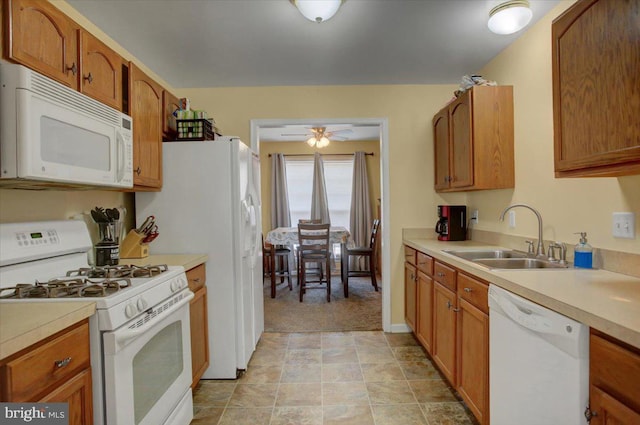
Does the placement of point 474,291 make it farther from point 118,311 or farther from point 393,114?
point 393,114

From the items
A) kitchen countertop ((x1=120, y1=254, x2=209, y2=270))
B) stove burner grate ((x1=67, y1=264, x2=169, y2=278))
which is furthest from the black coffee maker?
stove burner grate ((x1=67, y1=264, x2=169, y2=278))

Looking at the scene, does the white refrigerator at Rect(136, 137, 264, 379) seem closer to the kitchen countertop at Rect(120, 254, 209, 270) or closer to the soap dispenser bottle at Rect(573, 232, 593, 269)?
the kitchen countertop at Rect(120, 254, 209, 270)

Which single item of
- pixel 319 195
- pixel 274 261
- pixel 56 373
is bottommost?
pixel 274 261

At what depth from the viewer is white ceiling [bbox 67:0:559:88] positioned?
194 cm

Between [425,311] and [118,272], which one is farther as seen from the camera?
[425,311]

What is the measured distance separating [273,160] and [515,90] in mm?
4079

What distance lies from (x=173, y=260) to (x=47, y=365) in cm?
113

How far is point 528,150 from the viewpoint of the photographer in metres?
2.23

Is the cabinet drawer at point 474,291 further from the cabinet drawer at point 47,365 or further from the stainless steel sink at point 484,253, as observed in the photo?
the cabinet drawer at point 47,365

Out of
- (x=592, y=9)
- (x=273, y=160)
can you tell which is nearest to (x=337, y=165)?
(x=273, y=160)

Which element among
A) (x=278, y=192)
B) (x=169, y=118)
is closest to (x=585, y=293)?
(x=169, y=118)

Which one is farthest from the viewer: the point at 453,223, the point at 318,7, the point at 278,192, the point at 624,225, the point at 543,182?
the point at 278,192

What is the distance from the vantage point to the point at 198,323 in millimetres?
2154

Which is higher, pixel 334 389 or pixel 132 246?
pixel 132 246
